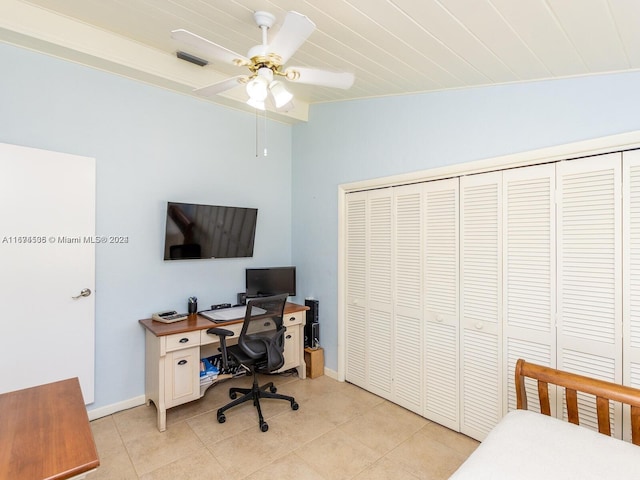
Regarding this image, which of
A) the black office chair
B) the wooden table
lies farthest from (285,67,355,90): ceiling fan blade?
the wooden table

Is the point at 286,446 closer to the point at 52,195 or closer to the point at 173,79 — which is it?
the point at 52,195

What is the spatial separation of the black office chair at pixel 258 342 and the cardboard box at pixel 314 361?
25.7 inches

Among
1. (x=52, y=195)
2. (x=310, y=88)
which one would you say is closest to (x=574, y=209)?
(x=310, y=88)

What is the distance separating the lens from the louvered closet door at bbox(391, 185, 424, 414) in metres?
2.78

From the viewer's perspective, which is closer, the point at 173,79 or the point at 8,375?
the point at 8,375

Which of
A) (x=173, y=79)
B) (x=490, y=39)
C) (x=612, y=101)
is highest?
(x=173, y=79)

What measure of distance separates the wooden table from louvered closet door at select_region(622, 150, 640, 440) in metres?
2.52

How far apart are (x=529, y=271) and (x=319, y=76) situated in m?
1.83

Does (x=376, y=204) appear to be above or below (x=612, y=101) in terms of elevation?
below

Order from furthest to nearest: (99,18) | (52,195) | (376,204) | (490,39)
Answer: (376,204), (52,195), (99,18), (490,39)

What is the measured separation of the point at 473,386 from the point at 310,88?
2.92m

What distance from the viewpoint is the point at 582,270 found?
6.46 feet

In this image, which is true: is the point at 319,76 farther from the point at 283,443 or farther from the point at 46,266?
the point at 283,443

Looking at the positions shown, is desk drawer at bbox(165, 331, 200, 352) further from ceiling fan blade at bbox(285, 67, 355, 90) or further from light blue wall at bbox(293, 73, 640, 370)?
ceiling fan blade at bbox(285, 67, 355, 90)
